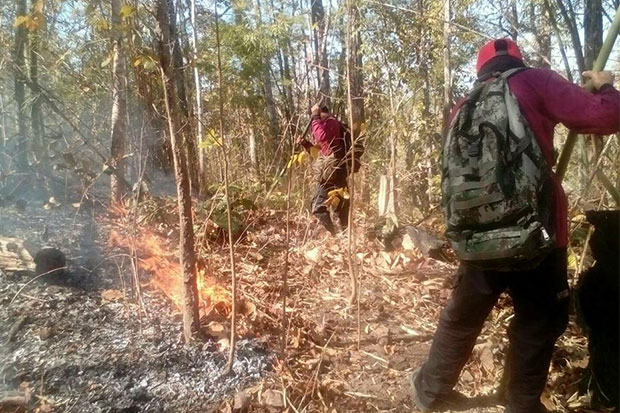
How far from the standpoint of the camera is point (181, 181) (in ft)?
8.26

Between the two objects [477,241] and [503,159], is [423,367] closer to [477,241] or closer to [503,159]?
[477,241]

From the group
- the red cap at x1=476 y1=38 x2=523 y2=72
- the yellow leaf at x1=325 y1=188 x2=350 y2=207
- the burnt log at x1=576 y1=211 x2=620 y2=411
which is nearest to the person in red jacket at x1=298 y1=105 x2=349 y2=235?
the yellow leaf at x1=325 y1=188 x2=350 y2=207

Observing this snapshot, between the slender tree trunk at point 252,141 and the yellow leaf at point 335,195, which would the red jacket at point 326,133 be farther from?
the slender tree trunk at point 252,141

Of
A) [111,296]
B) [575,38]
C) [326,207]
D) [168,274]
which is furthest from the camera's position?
[326,207]

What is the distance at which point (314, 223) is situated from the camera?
19.0 feet

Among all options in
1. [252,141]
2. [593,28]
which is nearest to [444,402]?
[593,28]

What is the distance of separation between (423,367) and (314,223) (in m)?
3.55

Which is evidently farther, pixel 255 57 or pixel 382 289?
pixel 255 57

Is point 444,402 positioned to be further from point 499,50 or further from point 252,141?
point 252,141

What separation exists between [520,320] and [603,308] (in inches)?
22.4

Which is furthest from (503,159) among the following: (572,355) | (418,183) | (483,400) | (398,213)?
(418,183)

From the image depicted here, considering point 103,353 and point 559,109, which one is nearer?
point 559,109

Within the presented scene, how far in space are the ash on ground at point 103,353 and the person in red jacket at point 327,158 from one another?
2.35 metres

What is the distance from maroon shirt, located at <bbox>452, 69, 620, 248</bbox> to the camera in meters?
1.67
